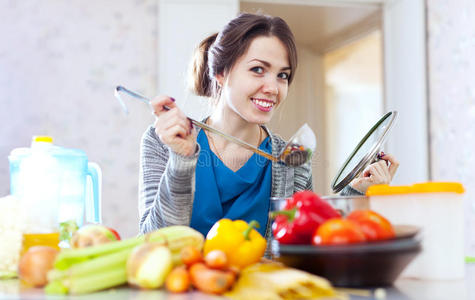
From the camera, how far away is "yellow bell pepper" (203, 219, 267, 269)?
835mm

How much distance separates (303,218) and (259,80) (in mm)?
738

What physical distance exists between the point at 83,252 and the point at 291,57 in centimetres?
95

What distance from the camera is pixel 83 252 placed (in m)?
0.75

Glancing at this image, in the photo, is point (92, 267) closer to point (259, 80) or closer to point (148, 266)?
point (148, 266)

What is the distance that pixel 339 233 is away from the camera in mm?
700

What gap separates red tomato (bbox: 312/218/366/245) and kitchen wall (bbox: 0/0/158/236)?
253 centimetres

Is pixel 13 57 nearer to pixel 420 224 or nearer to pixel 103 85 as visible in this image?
pixel 103 85

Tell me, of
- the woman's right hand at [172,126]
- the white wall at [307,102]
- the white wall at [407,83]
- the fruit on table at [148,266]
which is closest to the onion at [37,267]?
the fruit on table at [148,266]

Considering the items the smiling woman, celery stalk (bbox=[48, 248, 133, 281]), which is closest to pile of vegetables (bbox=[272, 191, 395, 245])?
celery stalk (bbox=[48, 248, 133, 281])

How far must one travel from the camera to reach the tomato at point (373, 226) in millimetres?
714

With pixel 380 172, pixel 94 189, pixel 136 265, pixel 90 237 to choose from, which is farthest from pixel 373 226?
pixel 94 189

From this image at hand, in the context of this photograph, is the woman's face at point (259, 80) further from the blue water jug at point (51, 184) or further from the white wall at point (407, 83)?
the white wall at point (407, 83)

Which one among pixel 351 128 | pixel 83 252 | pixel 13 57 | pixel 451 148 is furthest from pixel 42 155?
pixel 351 128

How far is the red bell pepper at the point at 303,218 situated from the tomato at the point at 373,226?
4 cm
